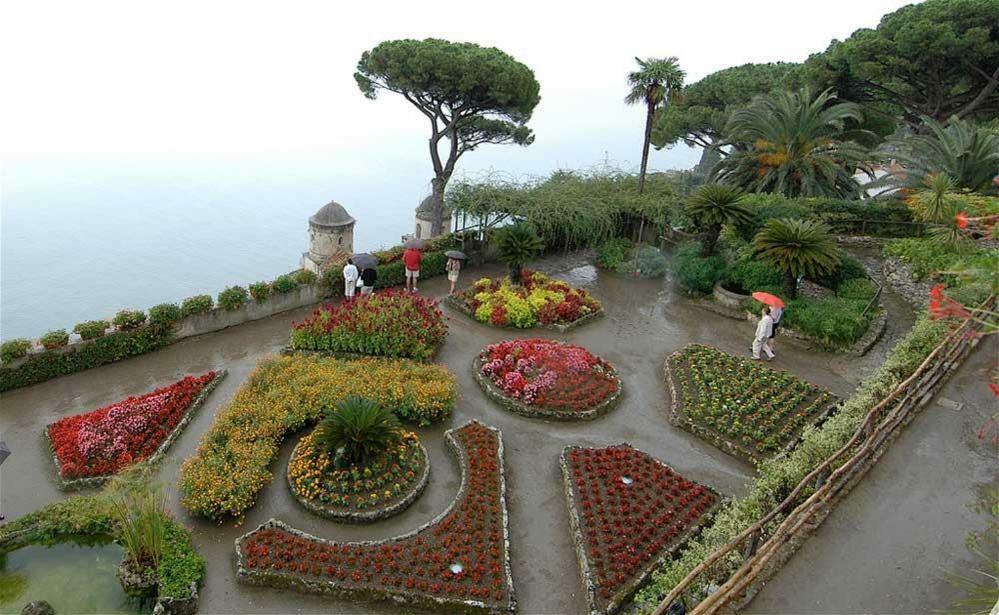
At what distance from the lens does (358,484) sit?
10.9 metres

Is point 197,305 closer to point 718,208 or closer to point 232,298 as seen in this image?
point 232,298

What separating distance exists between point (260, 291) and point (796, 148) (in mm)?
21156

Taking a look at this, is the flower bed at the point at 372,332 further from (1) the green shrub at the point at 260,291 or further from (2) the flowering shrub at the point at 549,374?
(1) the green shrub at the point at 260,291

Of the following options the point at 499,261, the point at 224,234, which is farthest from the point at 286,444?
the point at 224,234

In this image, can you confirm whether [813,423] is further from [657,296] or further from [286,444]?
[286,444]

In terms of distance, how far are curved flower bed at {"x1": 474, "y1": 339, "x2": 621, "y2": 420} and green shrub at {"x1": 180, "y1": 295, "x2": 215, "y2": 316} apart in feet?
25.4

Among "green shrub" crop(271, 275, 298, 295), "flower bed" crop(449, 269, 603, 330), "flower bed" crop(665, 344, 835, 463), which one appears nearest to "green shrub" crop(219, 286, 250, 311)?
"green shrub" crop(271, 275, 298, 295)

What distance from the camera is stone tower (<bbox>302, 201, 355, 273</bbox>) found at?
23706mm

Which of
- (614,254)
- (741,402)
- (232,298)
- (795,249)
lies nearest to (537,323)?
(741,402)

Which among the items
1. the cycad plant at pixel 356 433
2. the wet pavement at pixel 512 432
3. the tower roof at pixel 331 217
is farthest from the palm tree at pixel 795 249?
the tower roof at pixel 331 217

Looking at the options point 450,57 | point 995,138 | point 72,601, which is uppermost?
point 450,57

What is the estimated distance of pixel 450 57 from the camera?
77.5ft

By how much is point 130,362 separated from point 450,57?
51.5ft

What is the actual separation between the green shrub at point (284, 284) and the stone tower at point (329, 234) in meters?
5.12
